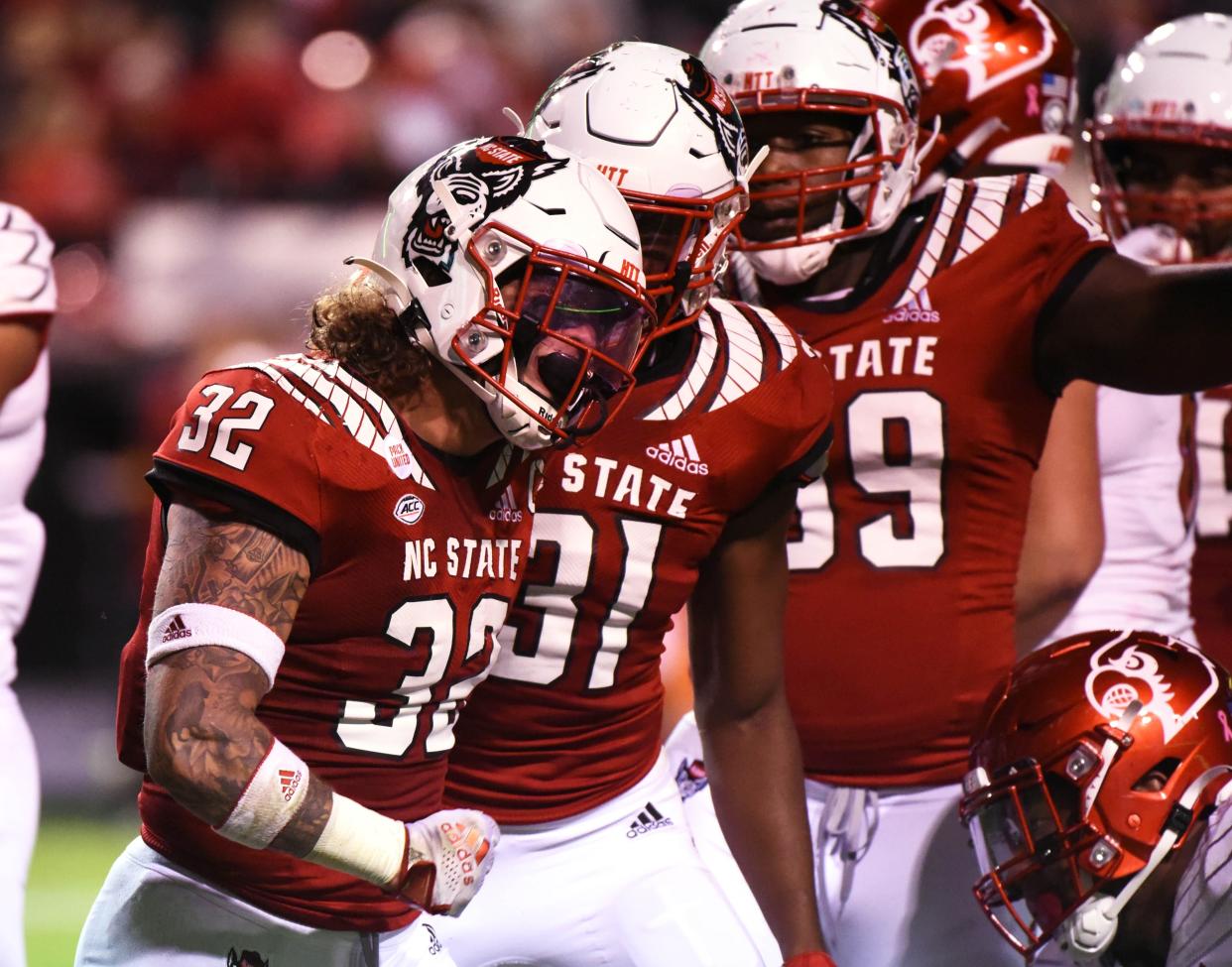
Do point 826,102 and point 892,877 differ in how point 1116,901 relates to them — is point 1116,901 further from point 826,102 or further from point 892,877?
point 826,102

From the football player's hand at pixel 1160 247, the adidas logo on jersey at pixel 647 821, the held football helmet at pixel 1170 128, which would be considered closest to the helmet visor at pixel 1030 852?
the adidas logo on jersey at pixel 647 821

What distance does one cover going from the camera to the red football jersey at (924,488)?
9.67ft

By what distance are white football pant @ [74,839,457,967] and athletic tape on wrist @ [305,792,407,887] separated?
0.91ft

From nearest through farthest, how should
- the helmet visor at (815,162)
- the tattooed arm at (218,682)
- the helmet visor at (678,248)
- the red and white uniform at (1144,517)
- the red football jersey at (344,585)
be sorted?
the tattooed arm at (218,682)
the red football jersey at (344,585)
the helmet visor at (678,248)
the helmet visor at (815,162)
the red and white uniform at (1144,517)

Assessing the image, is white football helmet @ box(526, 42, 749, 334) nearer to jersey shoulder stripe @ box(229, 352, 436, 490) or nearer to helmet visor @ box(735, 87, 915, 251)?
helmet visor @ box(735, 87, 915, 251)

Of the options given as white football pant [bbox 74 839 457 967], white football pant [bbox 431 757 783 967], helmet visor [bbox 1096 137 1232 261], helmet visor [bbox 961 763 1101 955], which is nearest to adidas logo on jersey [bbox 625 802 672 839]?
white football pant [bbox 431 757 783 967]

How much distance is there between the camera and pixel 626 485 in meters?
2.65

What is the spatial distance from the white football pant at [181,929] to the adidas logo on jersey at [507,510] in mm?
553

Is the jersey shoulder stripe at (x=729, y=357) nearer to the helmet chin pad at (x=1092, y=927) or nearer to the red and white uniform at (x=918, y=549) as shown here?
the red and white uniform at (x=918, y=549)

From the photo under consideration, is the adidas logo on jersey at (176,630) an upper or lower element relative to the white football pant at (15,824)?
upper

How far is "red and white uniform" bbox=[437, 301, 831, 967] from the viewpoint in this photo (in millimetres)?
2652

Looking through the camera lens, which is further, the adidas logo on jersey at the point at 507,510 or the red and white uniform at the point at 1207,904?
the adidas logo on jersey at the point at 507,510

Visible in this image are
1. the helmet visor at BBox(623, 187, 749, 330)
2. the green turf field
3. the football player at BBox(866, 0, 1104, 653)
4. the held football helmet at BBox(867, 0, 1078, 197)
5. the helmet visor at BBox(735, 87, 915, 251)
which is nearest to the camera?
the helmet visor at BBox(623, 187, 749, 330)

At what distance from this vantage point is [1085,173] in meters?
7.96
